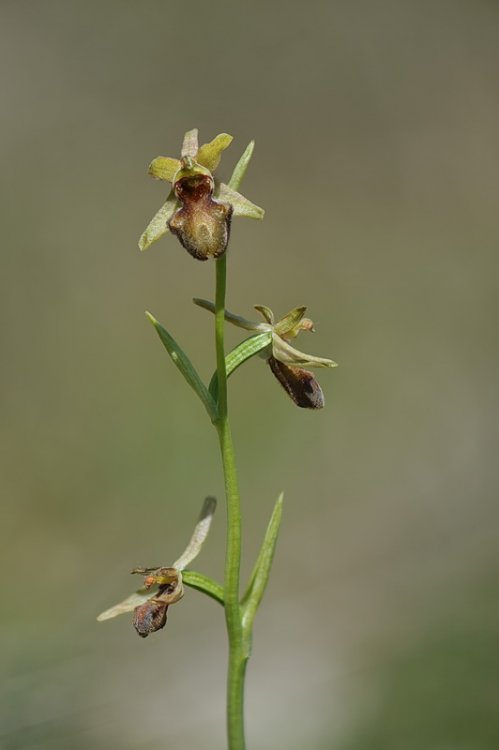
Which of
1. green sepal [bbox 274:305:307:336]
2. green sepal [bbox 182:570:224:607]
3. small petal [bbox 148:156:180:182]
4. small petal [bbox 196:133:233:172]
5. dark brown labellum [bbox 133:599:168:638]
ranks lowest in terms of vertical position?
dark brown labellum [bbox 133:599:168:638]

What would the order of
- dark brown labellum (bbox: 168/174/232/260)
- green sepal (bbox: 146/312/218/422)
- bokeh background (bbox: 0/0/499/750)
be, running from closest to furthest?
1. dark brown labellum (bbox: 168/174/232/260)
2. green sepal (bbox: 146/312/218/422)
3. bokeh background (bbox: 0/0/499/750)

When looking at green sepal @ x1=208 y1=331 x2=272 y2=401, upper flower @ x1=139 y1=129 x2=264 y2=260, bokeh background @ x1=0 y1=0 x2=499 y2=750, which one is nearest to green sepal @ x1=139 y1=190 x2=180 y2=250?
upper flower @ x1=139 y1=129 x2=264 y2=260

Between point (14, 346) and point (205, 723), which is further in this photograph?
point (14, 346)

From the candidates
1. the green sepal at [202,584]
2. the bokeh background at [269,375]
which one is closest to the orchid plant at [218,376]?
the green sepal at [202,584]

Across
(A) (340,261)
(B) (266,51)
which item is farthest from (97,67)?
(A) (340,261)

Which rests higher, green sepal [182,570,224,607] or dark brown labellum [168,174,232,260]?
dark brown labellum [168,174,232,260]

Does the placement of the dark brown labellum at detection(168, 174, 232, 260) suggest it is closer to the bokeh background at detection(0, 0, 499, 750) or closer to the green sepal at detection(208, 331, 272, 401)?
the green sepal at detection(208, 331, 272, 401)

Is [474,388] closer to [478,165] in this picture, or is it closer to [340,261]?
[340,261]
